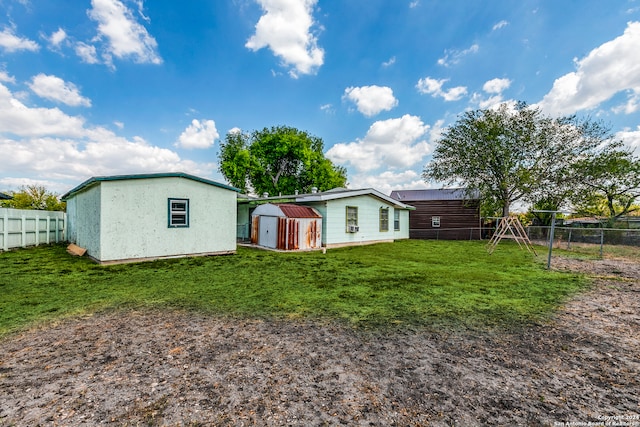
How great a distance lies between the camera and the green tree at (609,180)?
52.1 feet

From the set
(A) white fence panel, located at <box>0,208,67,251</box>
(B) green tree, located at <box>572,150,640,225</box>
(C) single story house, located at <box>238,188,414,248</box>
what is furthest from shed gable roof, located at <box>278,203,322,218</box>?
(B) green tree, located at <box>572,150,640,225</box>

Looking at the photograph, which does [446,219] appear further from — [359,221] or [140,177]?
[140,177]

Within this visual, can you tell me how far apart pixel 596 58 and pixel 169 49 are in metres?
17.7

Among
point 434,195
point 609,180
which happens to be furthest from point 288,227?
point 609,180

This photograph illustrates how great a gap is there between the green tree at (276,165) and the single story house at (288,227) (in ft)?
54.4

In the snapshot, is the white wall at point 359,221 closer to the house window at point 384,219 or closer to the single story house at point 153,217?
the house window at point 384,219

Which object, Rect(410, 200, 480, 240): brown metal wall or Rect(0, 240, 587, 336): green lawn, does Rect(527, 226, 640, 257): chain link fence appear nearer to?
Rect(410, 200, 480, 240): brown metal wall

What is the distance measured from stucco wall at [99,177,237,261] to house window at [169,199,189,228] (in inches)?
5.2

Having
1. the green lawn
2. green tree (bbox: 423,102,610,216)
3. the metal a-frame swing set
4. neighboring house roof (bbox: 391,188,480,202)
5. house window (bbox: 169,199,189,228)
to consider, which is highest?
green tree (bbox: 423,102,610,216)

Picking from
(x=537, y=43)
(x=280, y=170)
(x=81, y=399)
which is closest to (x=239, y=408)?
(x=81, y=399)

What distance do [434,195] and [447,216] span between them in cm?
206

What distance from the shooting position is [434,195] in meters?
21.6

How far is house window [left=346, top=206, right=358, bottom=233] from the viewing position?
1399cm

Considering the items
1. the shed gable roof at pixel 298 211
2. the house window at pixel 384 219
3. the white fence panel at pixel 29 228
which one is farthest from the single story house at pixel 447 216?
the white fence panel at pixel 29 228
